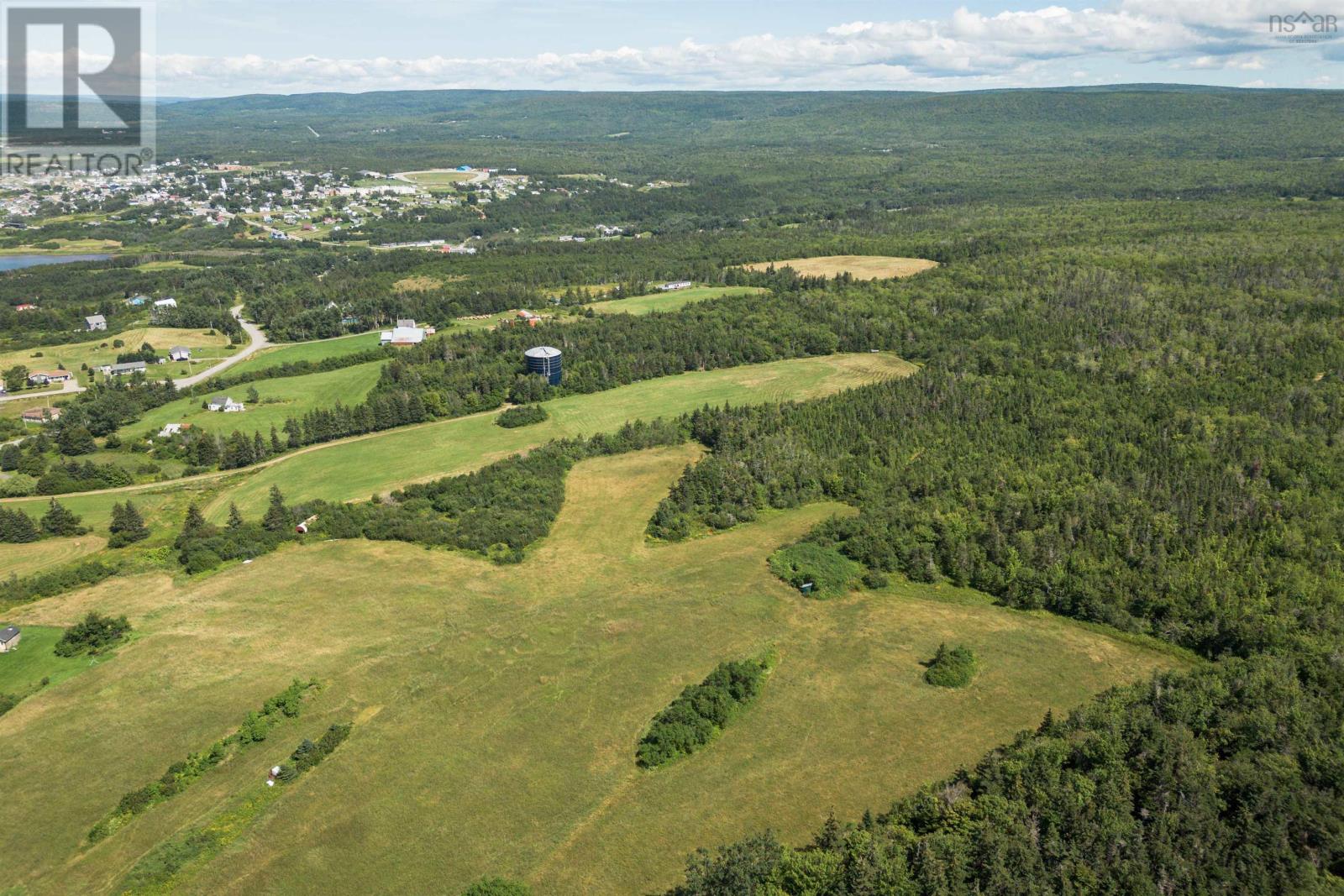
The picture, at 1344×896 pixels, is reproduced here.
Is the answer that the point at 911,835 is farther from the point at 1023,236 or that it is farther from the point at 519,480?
the point at 1023,236

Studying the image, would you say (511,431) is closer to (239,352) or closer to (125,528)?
(125,528)

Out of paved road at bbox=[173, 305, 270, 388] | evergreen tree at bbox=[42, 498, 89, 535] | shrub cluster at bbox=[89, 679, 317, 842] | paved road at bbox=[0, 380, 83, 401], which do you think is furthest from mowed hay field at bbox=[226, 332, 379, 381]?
shrub cluster at bbox=[89, 679, 317, 842]

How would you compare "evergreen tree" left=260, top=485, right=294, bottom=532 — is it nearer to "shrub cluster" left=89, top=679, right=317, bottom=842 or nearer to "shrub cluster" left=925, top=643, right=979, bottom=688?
"shrub cluster" left=89, top=679, right=317, bottom=842

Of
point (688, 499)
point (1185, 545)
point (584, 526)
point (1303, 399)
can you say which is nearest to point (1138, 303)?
point (1303, 399)

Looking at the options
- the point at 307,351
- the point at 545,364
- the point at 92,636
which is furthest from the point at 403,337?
the point at 92,636

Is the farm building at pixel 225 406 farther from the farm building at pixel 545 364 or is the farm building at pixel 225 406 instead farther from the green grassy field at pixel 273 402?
the farm building at pixel 545 364

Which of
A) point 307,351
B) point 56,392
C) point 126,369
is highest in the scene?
point 307,351
